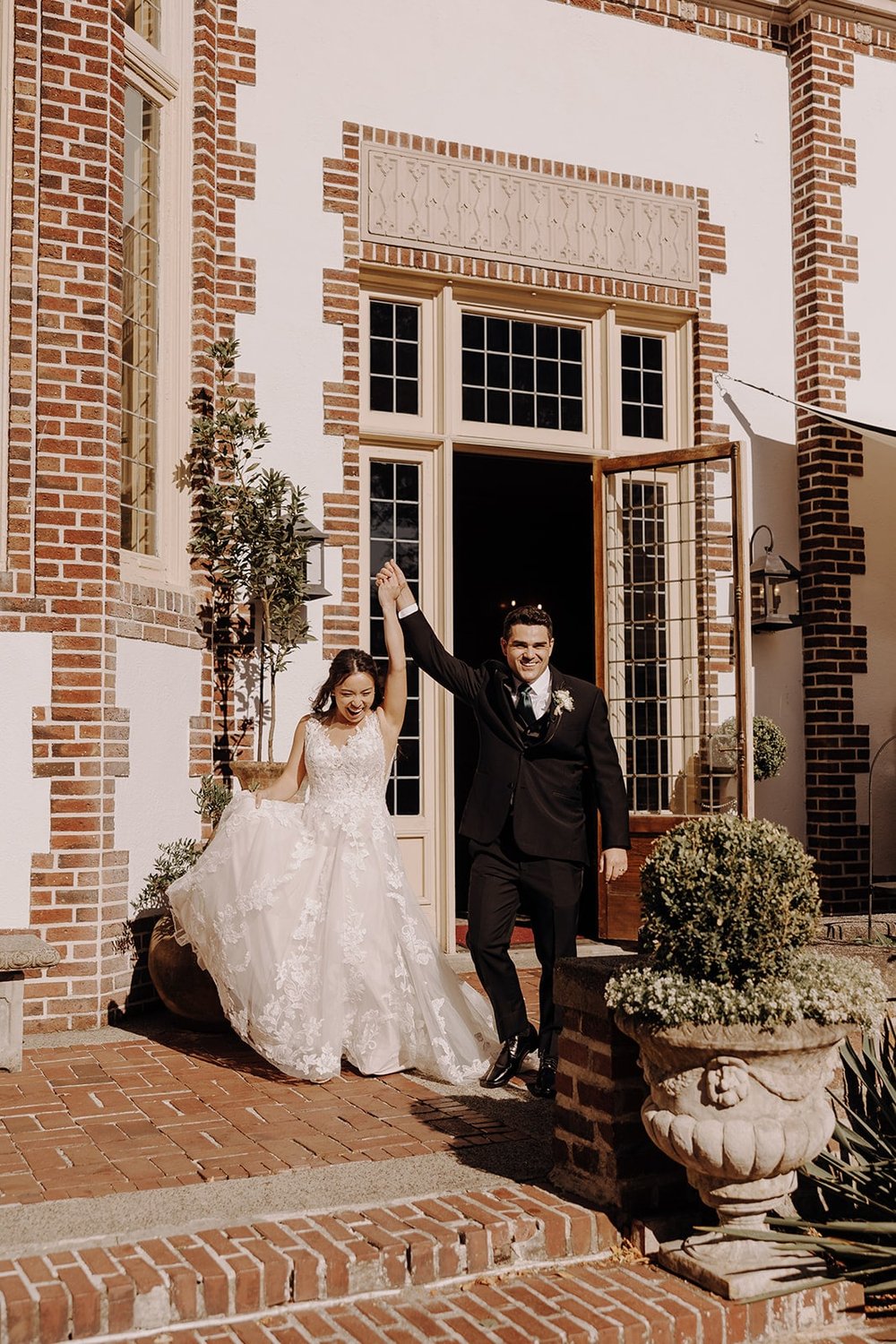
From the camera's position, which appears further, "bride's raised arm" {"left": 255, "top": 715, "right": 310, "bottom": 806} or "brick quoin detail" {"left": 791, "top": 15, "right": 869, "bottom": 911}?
"brick quoin detail" {"left": 791, "top": 15, "right": 869, "bottom": 911}

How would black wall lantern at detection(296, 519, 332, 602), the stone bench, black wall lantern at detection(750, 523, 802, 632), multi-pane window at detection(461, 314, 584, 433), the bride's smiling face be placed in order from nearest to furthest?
the stone bench, the bride's smiling face, black wall lantern at detection(296, 519, 332, 602), multi-pane window at detection(461, 314, 584, 433), black wall lantern at detection(750, 523, 802, 632)

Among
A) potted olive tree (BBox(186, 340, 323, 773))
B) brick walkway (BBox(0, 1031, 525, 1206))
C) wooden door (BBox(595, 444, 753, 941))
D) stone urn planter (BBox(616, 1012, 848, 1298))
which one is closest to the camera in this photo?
stone urn planter (BBox(616, 1012, 848, 1298))

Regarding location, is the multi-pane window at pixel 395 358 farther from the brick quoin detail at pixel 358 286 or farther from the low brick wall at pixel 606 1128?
the low brick wall at pixel 606 1128

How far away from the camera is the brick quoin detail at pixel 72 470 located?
6.16 meters

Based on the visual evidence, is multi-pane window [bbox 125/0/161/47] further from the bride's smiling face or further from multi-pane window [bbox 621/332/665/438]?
the bride's smiling face

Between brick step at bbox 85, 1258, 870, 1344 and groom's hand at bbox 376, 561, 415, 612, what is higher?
groom's hand at bbox 376, 561, 415, 612

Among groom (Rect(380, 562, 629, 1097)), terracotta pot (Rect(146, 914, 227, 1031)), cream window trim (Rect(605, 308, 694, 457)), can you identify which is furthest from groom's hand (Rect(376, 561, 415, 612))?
cream window trim (Rect(605, 308, 694, 457))

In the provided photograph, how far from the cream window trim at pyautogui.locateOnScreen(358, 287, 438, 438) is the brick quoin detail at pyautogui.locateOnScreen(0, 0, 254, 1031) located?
188 cm

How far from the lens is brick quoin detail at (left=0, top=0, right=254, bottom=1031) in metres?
6.16

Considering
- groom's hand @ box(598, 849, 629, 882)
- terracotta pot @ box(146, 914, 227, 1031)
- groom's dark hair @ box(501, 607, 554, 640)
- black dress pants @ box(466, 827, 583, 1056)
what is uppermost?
groom's dark hair @ box(501, 607, 554, 640)

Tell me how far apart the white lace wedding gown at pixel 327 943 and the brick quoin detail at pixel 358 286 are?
2058 mm

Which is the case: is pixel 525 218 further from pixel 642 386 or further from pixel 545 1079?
pixel 545 1079

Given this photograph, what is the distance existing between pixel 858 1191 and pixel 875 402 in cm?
674

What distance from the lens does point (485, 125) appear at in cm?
835
